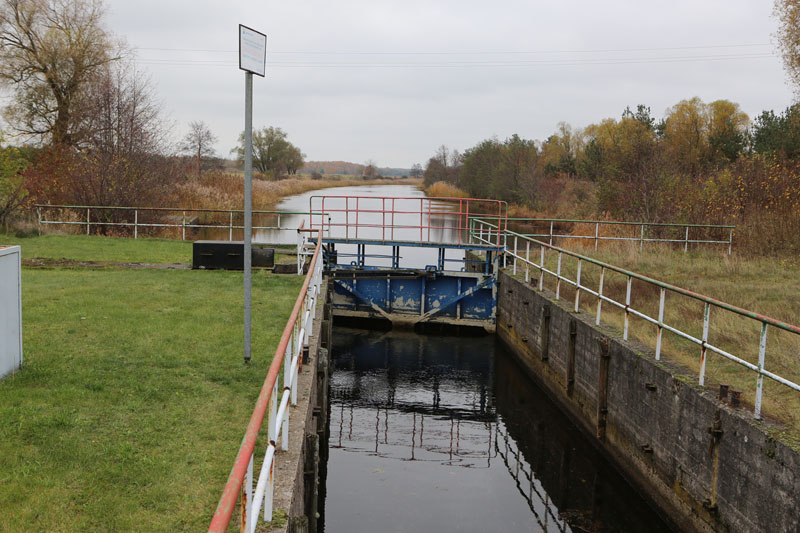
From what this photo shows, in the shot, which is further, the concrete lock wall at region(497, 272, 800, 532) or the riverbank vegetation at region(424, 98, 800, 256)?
the riverbank vegetation at region(424, 98, 800, 256)

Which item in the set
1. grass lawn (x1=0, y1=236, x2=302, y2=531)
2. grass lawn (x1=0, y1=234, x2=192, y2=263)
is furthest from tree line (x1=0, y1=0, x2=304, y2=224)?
grass lawn (x1=0, y1=236, x2=302, y2=531)

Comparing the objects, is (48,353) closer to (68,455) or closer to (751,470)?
(68,455)

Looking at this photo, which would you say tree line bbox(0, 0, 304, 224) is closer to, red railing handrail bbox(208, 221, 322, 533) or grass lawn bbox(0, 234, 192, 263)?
grass lawn bbox(0, 234, 192, 263)

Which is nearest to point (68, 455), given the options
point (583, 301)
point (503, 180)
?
point (583, 301)

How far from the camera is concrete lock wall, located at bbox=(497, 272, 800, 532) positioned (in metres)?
5.83

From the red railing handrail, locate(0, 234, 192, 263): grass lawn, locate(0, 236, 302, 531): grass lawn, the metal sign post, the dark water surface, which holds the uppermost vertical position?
the metal sign post

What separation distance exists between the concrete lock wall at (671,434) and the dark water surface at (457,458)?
469 mm

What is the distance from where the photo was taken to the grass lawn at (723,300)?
7.84 meters

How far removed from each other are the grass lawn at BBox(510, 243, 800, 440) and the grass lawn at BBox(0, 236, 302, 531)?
4888 mm

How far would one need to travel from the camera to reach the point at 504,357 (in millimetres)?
15945

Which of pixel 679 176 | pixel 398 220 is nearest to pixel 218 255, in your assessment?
pixel 679 176

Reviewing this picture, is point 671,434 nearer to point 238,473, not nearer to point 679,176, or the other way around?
point 238,473

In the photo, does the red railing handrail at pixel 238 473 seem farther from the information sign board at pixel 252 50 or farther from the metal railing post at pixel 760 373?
the metal railing post at pixel 760 373

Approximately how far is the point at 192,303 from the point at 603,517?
7.16 meters
